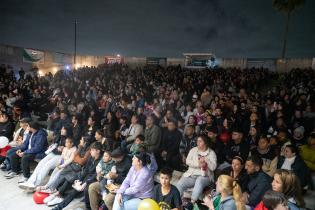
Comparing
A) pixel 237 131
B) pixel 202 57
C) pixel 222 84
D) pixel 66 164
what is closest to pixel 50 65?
pixel 202 57

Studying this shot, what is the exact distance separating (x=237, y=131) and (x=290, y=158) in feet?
3.87

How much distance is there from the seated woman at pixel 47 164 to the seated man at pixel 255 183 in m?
4.12

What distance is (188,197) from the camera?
15.3 feet

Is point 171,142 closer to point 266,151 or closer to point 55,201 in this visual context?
point 266,151

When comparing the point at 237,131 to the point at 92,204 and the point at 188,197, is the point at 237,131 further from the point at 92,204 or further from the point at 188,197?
the point at 92,204

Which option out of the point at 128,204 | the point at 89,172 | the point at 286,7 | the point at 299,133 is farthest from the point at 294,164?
the point at 286,7

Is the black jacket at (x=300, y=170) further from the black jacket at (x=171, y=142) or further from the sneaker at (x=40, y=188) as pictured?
the sneaker at (x=40, y=188)

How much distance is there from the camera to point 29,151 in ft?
20.1

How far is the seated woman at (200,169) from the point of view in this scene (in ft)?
14.2

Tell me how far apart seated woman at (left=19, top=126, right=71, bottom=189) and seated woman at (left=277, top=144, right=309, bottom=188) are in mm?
4674

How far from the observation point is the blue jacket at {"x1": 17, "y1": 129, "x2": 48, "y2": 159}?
6184 mm

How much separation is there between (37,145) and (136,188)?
331cm

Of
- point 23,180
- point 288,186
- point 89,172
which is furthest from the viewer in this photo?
point 23,180

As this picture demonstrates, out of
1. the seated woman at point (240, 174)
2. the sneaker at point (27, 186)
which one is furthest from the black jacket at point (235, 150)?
the sneaker at point (27, 186)
